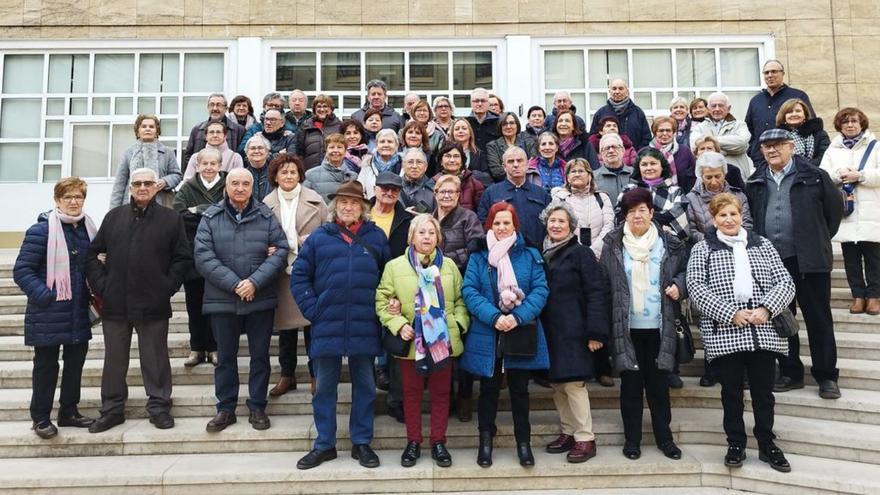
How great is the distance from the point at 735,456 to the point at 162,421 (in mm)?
4376

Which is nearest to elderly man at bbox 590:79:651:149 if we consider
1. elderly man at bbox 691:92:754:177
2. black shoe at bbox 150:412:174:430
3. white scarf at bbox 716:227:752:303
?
elderly man at bbox 691:92:754:177

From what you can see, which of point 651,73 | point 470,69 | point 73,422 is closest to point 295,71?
point 470,69

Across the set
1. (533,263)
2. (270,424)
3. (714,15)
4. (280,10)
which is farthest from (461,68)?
(270,424)

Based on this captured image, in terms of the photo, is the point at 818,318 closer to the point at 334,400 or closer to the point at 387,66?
the point at 334,400

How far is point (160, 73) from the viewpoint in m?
10.0

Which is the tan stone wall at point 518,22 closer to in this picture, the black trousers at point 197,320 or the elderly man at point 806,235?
the elderly man at point 806,235

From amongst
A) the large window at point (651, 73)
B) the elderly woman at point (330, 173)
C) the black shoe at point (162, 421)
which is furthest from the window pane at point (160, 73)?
the black shoe at point (162, 421)

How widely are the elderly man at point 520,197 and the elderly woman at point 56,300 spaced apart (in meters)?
3.34

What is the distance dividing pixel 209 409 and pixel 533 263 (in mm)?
3024

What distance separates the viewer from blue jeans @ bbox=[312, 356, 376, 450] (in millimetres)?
4121

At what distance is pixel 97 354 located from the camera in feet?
18.2

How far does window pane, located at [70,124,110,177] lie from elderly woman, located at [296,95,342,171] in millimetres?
5387

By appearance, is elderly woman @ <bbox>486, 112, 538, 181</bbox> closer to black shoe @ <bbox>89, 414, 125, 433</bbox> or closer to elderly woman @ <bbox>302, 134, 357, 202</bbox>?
elderly woman @ <bbox>302, 134, 357, 202</bbox>

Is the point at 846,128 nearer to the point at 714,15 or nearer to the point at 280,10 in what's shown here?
the point at 714,15
